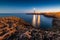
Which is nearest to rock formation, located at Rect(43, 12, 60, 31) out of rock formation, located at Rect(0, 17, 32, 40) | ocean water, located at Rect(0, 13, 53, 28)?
ocean water, located at Rect(0, 13, 53, 28)

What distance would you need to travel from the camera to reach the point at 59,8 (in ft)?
5.85

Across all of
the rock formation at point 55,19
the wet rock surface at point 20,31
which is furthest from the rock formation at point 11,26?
the rock formation at point 55,19

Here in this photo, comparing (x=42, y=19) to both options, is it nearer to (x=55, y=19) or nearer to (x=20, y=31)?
(x=55, y=19)

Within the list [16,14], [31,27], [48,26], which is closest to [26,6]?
[16,14]

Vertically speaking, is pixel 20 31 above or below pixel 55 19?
below

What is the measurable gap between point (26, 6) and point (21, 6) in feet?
0.24

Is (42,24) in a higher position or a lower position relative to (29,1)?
lower

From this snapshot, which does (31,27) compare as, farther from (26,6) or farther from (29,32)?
(26,6)

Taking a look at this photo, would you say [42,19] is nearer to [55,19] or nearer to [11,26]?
[55,19]

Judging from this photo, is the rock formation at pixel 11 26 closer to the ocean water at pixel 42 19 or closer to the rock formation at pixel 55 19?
the ocean water at pixel 42 19

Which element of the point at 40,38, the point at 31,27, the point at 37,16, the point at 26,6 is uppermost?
the point at 26,6

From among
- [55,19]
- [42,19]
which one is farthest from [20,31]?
[55,19]

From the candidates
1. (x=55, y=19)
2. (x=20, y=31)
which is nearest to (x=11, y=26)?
(x=20, y=31)

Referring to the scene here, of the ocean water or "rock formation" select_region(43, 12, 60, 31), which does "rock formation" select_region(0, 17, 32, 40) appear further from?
"rock formation" select_region(43, 12, 60, 31)
